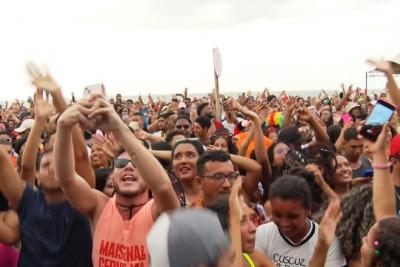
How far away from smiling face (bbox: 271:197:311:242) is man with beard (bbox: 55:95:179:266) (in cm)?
67

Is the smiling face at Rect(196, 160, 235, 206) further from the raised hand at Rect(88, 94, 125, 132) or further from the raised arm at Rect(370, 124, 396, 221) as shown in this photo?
the raised hand at Rect(88, 94, 125, 132)

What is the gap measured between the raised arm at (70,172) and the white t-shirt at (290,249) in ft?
3.42

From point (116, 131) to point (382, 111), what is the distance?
2.04 meters

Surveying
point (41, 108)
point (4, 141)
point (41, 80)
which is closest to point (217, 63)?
point (4, 141)

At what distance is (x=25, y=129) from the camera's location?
8.66 metres

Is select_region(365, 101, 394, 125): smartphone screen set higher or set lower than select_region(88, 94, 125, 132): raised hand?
lower

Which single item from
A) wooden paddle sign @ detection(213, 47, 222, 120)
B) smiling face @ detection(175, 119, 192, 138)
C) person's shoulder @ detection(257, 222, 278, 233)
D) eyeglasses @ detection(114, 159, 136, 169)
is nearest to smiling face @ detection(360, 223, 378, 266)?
person's shoulder @ detection(257, 222, 278, 233)

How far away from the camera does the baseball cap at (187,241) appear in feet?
5.65

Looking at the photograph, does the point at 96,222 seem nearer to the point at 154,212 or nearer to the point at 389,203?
the point at 154,212

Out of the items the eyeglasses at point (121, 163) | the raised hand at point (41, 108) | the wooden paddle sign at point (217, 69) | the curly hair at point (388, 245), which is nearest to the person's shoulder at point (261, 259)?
the curly hair at point (388, 245)

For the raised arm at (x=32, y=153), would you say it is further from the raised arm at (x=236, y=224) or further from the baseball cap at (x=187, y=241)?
the baseball cap at (x=187, y=241)

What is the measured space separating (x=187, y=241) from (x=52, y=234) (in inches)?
80.4

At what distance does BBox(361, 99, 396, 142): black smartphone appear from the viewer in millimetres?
4016

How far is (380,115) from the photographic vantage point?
4047 mm
